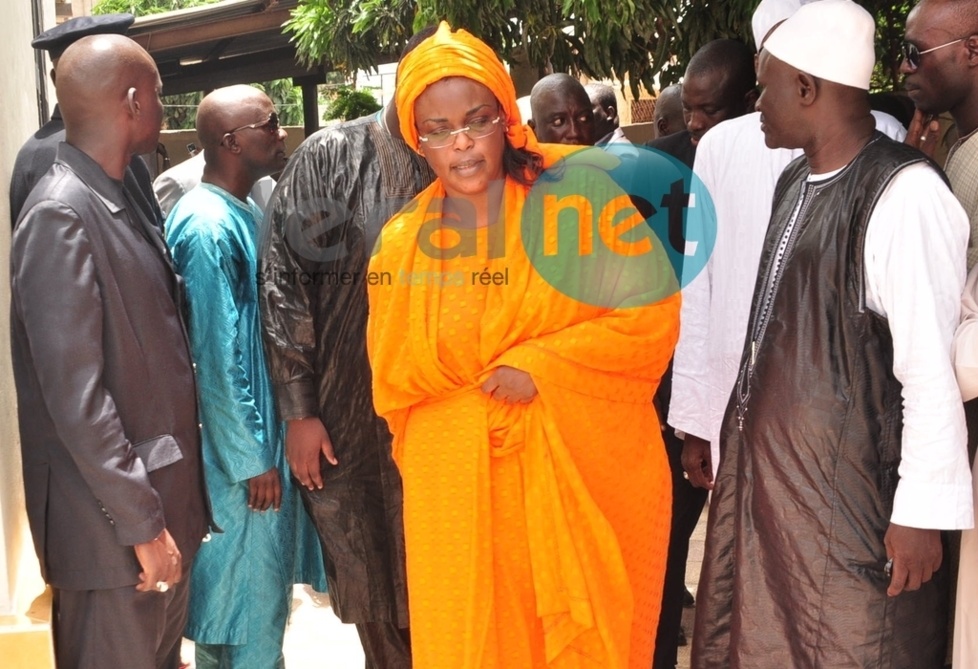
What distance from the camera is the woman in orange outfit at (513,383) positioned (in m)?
2.87

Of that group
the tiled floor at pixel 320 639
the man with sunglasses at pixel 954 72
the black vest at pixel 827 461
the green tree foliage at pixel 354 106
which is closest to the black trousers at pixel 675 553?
the tiled floor at pixel 320 639

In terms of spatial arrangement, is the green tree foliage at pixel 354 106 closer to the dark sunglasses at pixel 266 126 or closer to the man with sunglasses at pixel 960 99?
the dark sunglasses at pixel 266 126

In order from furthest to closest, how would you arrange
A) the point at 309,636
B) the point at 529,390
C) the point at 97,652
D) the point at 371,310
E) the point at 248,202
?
1. the point at 309,636
2. the point at 248,202
3. the point at 371,310
4. the point at 529,390
5. the point at 97,652

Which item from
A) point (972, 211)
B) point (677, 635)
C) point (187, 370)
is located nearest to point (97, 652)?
point (187, 370)

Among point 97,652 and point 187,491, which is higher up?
point 187,491

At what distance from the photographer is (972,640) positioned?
103 inches

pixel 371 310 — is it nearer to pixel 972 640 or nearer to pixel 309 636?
pixel 972 640

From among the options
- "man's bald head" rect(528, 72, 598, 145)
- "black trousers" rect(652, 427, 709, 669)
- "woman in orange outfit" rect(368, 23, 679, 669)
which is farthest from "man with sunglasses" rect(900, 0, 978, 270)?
"man's bald head" rect(528, 72, 598, 145)

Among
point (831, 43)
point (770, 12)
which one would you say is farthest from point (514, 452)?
point (770, 12)

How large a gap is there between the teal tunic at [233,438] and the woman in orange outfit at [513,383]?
25.1 inches

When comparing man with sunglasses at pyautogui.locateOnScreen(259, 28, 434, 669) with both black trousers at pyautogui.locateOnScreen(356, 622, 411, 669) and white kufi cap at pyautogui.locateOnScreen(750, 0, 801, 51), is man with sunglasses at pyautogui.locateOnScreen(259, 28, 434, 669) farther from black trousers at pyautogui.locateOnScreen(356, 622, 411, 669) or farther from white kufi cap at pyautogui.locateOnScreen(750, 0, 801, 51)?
white kufi cap at pyautogui.locateOnScreen(750, 0, 801, 51)

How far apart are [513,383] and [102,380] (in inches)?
39.2

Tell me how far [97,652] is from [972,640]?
2.08m

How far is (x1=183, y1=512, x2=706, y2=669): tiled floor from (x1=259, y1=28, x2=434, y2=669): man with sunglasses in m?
1.05
